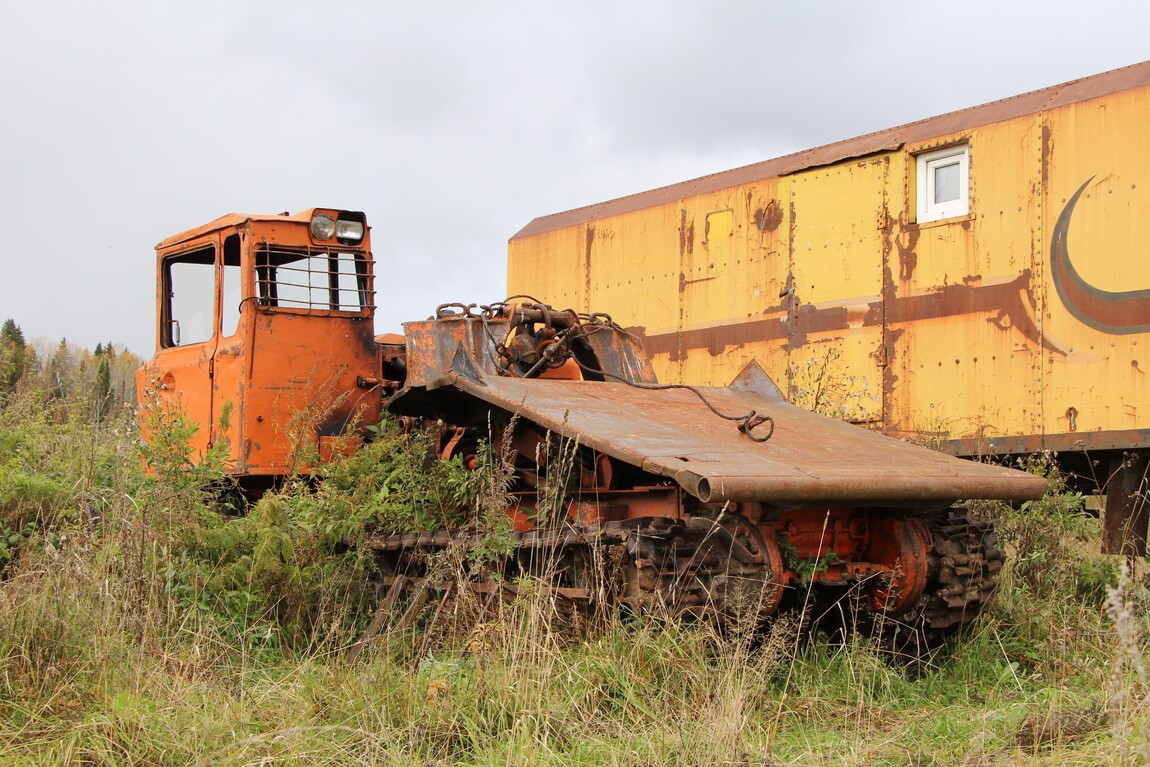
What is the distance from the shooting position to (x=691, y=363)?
9.93 m

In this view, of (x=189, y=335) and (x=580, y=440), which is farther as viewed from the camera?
(x=189, y=335)

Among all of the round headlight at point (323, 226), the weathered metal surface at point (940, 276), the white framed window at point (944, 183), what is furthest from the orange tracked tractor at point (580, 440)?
the white framed window at point (944, 183)

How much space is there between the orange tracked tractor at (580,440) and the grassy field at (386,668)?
261 millimetres

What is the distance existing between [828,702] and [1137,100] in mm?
5139

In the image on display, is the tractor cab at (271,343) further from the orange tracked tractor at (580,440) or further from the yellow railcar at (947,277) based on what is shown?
the yellow railcar at (947,277)

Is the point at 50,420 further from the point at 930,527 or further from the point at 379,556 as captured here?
the point at 930,527

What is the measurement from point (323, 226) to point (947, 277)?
4.58m

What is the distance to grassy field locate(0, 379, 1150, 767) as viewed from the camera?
348 cm

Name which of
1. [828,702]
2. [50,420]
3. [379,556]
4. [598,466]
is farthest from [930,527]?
[50,420]

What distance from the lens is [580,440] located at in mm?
4500

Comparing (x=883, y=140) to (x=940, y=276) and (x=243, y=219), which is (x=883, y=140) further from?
(x=243, y=219)

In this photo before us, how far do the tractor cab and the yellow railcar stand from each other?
3.84m

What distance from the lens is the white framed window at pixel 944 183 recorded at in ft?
27.3

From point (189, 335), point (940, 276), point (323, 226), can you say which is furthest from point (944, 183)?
point (189, 335)
